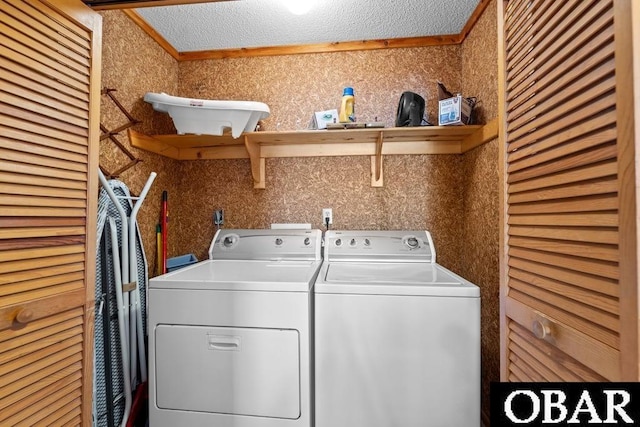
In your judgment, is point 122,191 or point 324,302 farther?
point 122,191

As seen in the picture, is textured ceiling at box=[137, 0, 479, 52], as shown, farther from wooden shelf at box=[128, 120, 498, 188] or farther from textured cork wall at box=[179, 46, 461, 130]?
wooden shelf at box=[128, 120, 498, 188]

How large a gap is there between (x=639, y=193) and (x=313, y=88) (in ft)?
6.38

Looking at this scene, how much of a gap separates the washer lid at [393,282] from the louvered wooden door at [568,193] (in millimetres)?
296

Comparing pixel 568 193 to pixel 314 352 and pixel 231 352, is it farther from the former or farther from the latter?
pixel 231 352

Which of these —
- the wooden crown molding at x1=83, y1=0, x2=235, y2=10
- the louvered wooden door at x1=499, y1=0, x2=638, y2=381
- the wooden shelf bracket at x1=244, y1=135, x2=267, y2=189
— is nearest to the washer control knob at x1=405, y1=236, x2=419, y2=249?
the louvered wooden door at x1=499, y1=0, x2=638, y2=381

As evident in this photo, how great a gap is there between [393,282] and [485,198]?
830 millimetres

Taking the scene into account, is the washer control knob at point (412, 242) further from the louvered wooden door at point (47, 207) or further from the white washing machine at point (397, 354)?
the louvered wooden door at point (47, 207)

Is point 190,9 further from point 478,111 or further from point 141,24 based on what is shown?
point 478,111

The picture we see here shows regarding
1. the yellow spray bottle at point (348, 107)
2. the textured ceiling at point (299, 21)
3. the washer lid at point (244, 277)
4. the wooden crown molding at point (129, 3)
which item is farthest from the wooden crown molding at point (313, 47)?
the washer lid at point (244, 277)

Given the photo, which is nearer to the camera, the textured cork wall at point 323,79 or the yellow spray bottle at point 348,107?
the yellow spray bottle at point 348,107

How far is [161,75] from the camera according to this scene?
207 cm

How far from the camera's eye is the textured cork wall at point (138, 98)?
5.29 feet

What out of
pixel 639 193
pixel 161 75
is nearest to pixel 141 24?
pixel 161 75

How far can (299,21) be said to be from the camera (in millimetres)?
1902
